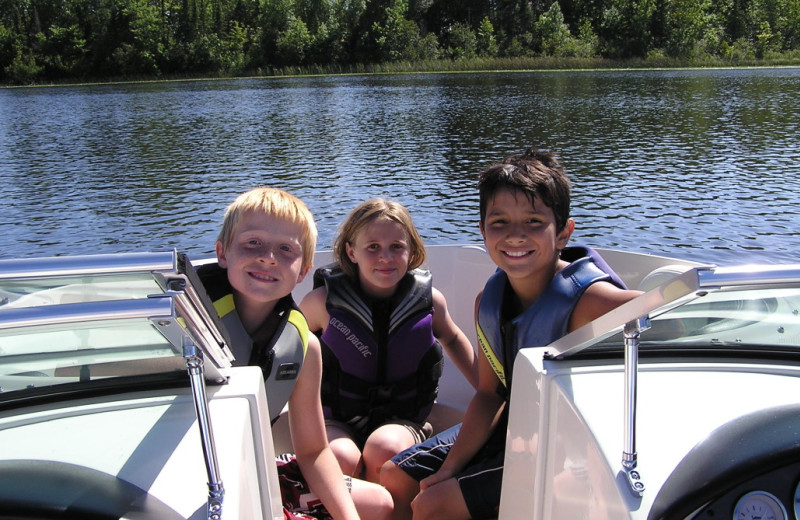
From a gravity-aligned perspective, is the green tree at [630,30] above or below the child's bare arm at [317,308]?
above

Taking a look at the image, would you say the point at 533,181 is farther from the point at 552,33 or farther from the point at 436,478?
the point at 552,33

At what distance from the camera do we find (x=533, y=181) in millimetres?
1974

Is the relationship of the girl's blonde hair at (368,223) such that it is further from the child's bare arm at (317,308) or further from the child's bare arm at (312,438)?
the child's bare arm at (312,438)

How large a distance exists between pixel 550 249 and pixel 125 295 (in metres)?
1.12

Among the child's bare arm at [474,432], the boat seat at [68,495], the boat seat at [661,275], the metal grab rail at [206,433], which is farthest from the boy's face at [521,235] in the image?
the boat seat at [68,495]

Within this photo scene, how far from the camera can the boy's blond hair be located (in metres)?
1.91

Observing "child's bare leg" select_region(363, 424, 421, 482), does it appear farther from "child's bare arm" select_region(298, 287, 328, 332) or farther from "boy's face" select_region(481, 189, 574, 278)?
"boy's face" select_region(481, 189, 574, 278)

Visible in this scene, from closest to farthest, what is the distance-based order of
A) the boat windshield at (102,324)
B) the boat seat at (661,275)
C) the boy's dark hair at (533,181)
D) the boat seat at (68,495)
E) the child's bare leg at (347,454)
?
the boat windshield at (102,324)
the boat seat at (68,495)
the boy's dark hair at (533,181)
the child's bare leg at (347,454)
the boat seat at (661,275)

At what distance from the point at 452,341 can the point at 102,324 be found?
5.16 feet

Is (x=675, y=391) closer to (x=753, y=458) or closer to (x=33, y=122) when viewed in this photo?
(x=753, y=458)

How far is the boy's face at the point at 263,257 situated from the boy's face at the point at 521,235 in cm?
56

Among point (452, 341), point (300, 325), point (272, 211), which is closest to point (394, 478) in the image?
point (300, 325)

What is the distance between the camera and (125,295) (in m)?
1.64

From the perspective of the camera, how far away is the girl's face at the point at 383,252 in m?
2.52
